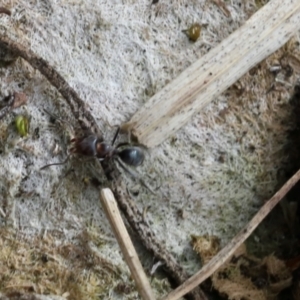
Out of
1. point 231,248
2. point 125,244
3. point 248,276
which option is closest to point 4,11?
point 125,244

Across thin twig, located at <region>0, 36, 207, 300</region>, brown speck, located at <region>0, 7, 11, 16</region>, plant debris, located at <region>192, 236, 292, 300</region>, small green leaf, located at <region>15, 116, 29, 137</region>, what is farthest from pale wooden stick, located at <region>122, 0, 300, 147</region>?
brown speck, located at <region>0, 7, 11, 16</region>

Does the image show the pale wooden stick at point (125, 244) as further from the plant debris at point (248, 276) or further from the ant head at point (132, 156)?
the plant debris at point (248, 276)

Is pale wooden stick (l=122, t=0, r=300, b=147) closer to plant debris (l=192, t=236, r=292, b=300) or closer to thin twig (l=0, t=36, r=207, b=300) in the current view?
thin twig (l=0, t=36, r=207, b=300)

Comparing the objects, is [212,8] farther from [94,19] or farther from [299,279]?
[299,279]

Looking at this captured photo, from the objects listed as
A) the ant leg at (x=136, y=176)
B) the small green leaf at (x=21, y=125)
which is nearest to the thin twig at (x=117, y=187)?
the ant leg at (x=136, y=176)

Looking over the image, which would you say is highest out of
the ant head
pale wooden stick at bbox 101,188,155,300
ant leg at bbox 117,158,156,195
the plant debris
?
the ant head

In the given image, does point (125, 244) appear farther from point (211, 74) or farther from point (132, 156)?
point (211, 74)
